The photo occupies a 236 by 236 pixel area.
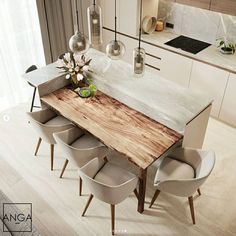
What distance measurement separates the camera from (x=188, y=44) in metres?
4.45

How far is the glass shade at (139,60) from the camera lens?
2.76m

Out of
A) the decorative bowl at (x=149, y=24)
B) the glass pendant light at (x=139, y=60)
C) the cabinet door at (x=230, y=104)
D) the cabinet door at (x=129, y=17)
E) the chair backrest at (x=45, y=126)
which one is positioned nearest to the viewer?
the glass pendant light at (x=139, y=60)

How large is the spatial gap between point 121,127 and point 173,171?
670mm

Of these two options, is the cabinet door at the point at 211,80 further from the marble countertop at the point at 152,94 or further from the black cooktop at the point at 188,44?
the marble countertop at the point at 152,94

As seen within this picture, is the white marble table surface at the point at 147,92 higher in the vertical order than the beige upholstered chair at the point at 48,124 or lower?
higher

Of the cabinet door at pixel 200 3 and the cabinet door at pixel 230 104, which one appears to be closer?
the cabinet door at pixel 200 3

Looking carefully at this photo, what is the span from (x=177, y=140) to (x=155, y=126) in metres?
0.28

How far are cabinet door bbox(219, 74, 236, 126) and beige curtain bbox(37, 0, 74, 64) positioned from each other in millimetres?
2679

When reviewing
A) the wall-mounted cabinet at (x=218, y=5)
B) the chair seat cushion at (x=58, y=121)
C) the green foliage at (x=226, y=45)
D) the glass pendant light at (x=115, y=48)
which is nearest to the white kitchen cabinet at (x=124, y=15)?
the wall-mounted cabinet at (x=218, y=5)

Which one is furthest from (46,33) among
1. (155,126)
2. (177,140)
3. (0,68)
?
(177,140)

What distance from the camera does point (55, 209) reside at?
3105 millimetres

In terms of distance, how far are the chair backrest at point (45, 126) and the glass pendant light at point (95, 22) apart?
98cm

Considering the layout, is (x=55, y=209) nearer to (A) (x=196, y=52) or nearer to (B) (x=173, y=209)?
(B) (x=173, y=209)

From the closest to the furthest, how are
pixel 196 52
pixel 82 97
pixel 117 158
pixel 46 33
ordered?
pixel 82 97, pixel 117 158, pixel 196 52, pixel 46 33
